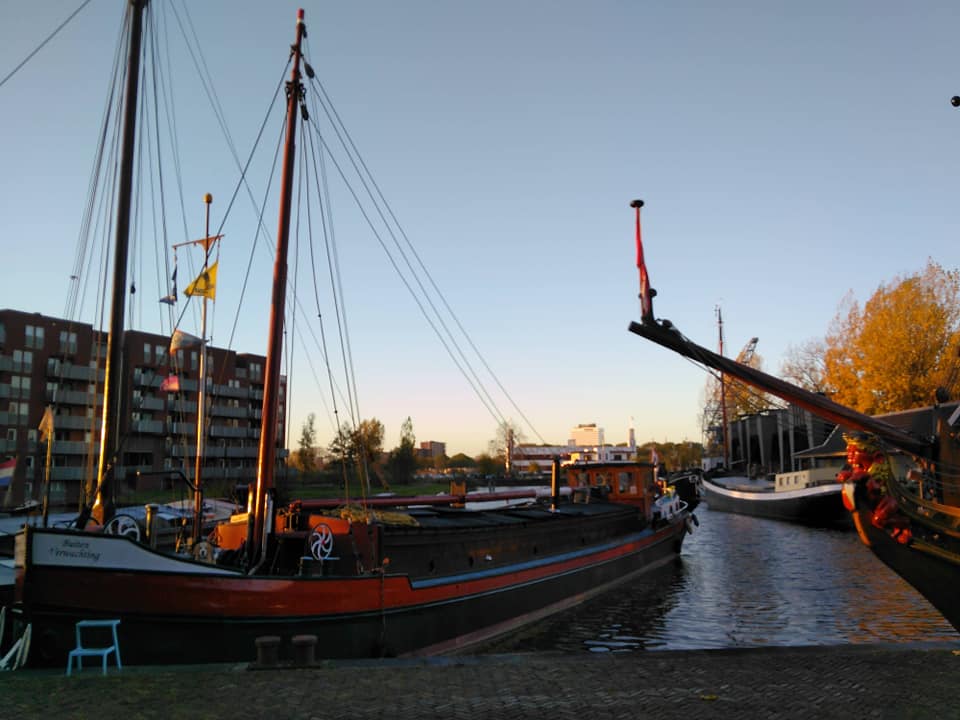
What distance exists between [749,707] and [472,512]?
41.1 feet

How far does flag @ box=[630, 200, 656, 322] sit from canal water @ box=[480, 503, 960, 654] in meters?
7.72

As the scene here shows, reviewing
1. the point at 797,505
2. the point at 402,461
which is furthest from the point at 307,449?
the point at 797,505

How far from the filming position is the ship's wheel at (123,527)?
36.8ft

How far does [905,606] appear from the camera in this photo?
63.5 feet

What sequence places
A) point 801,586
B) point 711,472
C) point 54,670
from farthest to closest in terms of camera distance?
point 711,472, point 801,586, point 54,670

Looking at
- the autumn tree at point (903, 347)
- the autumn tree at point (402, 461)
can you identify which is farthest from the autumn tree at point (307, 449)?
the autumn tree at point (903, 347)

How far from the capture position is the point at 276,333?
46.9ft

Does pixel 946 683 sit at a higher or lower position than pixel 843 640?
higher

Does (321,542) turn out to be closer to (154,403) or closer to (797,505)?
(797,505)

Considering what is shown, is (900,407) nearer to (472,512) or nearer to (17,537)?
(472,512)

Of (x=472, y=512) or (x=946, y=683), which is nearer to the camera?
(x=946, y=683)

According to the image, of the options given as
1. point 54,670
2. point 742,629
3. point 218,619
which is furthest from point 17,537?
point 742,629

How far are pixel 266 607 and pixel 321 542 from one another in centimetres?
182

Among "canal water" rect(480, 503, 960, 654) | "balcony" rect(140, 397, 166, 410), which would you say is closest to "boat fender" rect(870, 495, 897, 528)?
"canal water" rect(480, 503, 960, 654)
